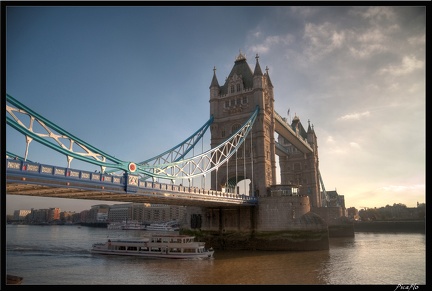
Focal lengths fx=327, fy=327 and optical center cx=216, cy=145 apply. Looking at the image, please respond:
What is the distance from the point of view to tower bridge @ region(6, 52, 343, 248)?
770 inches

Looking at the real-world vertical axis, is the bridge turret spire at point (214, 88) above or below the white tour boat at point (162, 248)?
above

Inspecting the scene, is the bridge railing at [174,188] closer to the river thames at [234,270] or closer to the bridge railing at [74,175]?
the bridge railing at [74,175]

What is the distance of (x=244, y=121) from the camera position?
1900 inches

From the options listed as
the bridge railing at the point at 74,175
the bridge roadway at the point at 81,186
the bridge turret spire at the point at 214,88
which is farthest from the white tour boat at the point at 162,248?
the bridge turret spire at the point at 214,88

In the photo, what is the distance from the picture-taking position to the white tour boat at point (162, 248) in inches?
1265

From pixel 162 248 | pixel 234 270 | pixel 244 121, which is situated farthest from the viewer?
pixel 244 121

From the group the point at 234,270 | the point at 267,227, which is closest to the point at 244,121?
the point at 267,227

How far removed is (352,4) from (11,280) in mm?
21139

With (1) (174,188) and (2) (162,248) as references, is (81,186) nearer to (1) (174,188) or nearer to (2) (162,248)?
(1) (174,188)

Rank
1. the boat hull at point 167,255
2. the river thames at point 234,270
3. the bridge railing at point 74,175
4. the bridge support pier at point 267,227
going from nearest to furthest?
the bridge railing at point 74,175 < the river thames at point 234,270 < the boat hull at point 167,255 < the bridge support pier at point 267,227

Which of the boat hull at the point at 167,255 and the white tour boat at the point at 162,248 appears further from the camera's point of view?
the white tour boat at the point at 162,248

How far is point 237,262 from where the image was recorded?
93.5ft

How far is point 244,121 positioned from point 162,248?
22.6 m

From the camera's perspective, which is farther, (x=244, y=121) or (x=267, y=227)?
(x=244, y=121)
